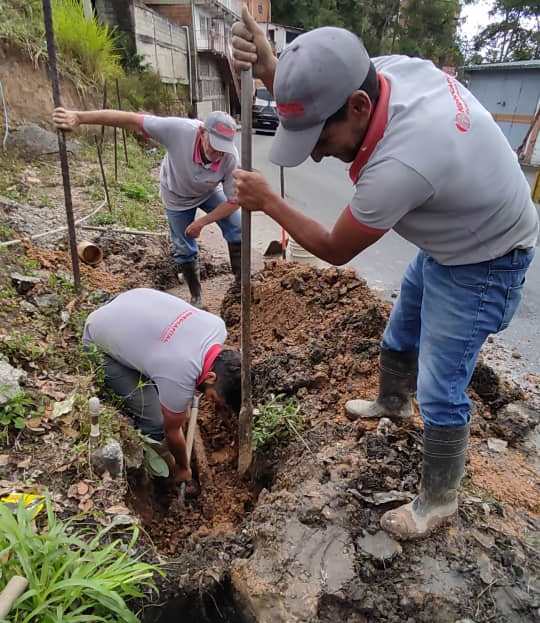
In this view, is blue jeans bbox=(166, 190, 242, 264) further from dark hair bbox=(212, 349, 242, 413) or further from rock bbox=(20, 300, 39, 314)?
dark hair bbox=(212, 349, 242, 413)

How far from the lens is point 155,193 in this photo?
296 inches

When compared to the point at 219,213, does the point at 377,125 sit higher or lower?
higher

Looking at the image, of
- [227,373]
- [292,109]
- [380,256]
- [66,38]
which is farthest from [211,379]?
[66,38]

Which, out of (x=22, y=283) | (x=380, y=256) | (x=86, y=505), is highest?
(x=22, y=283)

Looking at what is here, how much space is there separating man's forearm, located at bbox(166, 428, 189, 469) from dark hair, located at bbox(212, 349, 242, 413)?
1.05ft

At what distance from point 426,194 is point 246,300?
124cm

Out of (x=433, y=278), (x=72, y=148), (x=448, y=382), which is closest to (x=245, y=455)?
(x=448, y=382)

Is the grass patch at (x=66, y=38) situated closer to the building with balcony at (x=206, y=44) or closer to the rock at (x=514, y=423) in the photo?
the rock at (x=514, y=423)

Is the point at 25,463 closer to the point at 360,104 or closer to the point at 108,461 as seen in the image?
the point at 108,461

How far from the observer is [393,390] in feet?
8.33

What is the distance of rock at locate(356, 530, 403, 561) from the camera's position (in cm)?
196

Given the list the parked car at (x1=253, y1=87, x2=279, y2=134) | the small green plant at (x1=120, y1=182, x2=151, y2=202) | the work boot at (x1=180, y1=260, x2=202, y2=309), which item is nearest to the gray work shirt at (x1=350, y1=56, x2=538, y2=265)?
the work boot at (x1=180, y1=260, x2=202, y2=309)

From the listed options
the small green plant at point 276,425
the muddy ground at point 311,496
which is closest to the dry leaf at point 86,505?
the muddy ground at point 311,496

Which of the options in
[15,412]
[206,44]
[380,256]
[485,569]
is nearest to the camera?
[485,569]
